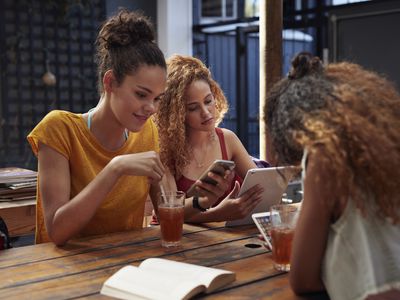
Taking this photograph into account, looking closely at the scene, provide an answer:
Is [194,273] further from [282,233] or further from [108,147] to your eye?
[108,147]

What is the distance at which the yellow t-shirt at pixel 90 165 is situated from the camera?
1.77m

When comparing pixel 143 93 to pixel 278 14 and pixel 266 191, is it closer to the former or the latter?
pixel 266 191

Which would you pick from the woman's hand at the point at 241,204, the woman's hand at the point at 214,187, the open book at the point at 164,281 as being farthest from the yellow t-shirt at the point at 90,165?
the open book at the point at 164,281

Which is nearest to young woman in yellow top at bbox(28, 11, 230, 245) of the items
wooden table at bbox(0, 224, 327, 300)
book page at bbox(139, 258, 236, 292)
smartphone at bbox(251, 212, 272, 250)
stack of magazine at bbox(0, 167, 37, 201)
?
wooden table at bbox(0, 224, 327, 300)

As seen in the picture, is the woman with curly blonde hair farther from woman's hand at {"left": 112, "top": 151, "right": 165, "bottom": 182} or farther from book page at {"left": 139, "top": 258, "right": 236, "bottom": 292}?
book page at {"left": 139, "top": 258, "right": 236, "bottom": 292}

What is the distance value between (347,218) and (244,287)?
0.35 metres

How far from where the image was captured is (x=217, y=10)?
19.8 ft

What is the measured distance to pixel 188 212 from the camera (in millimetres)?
1892

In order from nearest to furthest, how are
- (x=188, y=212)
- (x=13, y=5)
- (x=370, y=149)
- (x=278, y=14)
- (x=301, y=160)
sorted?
(x=370, y=149) < (x=301, y=160) < (x=188, y=212) < (x=278, y=14) < (x=13, y=5)

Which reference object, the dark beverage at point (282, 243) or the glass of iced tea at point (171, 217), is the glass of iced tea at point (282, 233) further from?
the glass of iced tea at point (171, 217)

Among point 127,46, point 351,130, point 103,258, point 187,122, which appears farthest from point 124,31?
point 351,130

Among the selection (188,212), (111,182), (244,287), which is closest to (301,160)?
(244,287)

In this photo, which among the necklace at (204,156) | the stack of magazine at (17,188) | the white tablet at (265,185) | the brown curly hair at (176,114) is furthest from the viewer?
the stack of magazine at (17,188)

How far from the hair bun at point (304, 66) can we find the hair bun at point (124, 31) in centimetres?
85
